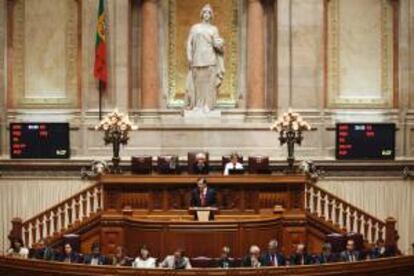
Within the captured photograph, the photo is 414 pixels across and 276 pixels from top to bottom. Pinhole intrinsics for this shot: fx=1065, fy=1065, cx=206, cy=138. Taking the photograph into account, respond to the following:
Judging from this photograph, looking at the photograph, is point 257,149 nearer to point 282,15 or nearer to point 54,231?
point 282,15

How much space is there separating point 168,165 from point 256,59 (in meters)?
4.90

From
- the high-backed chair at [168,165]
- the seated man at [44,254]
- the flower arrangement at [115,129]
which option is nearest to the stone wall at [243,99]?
the flower arrangement at [115,129]

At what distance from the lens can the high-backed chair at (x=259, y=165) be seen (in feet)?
76.7

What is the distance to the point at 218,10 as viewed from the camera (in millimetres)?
27562

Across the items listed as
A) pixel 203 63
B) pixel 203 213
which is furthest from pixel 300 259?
pixel 203 63

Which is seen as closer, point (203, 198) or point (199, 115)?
point (203, 198)

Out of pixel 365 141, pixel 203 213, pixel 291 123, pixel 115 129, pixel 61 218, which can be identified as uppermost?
pixel 291 123

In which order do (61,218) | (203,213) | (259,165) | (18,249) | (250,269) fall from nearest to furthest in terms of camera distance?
(250,269) < (18,249) < (203,213) < (61,218) < (259,165)

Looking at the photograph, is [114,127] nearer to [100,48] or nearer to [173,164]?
[173,164]

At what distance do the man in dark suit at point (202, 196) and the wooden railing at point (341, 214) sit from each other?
2091 millimetres

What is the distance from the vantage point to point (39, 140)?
84.7 feet

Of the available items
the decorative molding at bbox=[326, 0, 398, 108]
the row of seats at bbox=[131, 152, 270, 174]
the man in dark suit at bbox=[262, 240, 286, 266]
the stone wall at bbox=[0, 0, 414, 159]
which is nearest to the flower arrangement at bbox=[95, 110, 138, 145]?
the row of seats at bbox=[131, 152, 270, 174]

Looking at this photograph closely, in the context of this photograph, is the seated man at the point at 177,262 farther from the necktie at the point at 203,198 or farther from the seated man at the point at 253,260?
the necktie at the point at 203,198

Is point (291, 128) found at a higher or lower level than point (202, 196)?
higher
